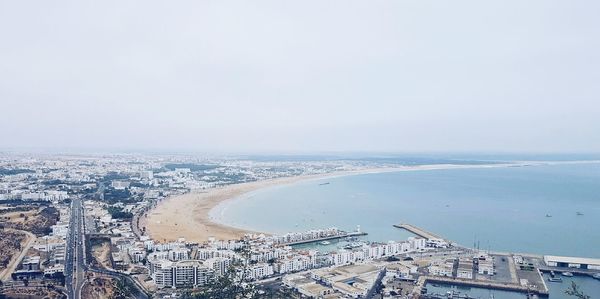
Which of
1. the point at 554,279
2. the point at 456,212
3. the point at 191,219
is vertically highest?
the point at 456,212

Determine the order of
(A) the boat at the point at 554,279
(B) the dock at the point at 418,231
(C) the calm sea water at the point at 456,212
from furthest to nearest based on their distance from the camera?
(B) the dock at the point at 418,231 → (C) the calm sea water at the point at 456,212 → (A) the boat at the point at 554,279

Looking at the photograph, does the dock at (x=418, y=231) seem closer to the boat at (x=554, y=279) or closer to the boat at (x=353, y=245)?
the boat at (x=353, y=245)

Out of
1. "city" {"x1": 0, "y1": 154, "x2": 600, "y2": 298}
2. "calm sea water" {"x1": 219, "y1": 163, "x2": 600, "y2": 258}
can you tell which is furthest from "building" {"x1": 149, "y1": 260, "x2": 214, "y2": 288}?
"calm sea water" {"x1": 219, "y1": 163, "x2": 600, "y2": 258}

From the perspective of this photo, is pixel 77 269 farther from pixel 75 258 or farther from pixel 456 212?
pixel 456 212

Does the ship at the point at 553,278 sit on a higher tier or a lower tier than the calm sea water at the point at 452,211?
lower

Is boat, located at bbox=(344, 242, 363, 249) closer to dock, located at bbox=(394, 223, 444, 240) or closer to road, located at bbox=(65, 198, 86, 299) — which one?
dock, located at bbox=(394, 223, 444, 240)

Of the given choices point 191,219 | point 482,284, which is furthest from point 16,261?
point 482,284

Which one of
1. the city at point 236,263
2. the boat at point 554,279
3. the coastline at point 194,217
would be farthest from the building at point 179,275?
the boat at point 554,279
